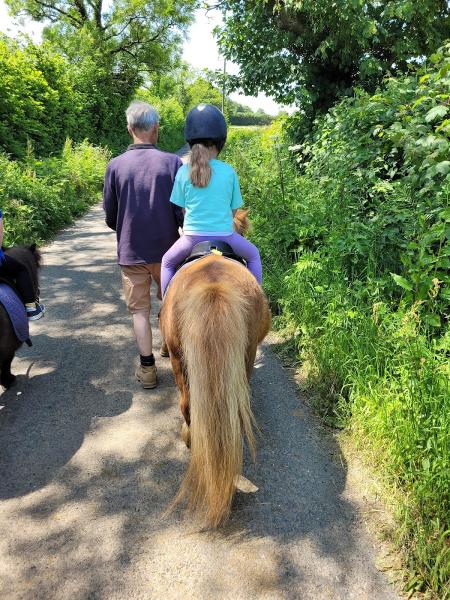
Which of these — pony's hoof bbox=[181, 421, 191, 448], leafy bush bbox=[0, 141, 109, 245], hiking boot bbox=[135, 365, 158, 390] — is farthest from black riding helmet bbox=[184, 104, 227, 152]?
leafy bush bbox=[0, 141, 109, 245]

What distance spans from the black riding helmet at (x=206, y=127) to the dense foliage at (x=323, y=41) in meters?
5.57

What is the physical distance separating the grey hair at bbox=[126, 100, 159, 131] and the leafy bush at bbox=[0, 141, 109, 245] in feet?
14.7

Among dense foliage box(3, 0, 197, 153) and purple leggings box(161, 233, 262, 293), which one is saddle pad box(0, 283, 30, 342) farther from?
dense foliage box(3, 0, 197, 153)

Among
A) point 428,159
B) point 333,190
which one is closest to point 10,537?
point 428,159

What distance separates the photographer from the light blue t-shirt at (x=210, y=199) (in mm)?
2857

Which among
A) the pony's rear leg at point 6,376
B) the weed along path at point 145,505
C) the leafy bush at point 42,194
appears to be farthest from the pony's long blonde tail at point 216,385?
the leafy bush at point 42,194

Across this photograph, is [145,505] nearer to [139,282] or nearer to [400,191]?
[139,282]

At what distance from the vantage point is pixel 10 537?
2393 mm

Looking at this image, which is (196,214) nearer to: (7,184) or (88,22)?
(7,184)

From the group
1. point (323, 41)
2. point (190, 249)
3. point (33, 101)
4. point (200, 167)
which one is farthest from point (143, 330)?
point (33, 101)

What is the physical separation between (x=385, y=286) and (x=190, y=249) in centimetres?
200

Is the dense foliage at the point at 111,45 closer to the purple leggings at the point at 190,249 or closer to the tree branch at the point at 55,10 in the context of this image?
the tree branch at the point at 55,10

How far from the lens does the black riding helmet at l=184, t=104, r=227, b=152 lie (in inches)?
112

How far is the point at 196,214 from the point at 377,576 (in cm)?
231
